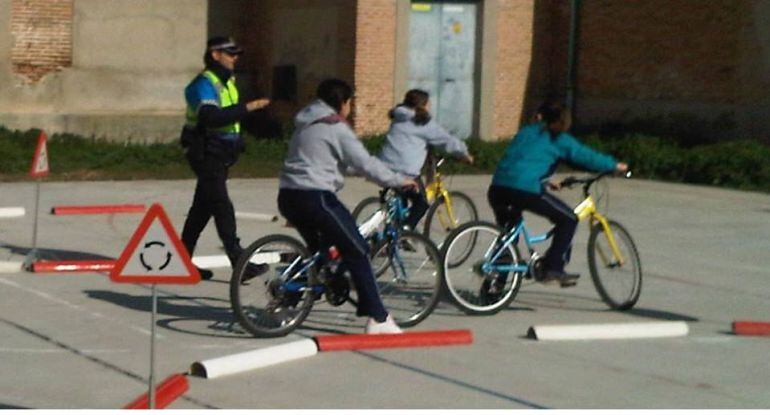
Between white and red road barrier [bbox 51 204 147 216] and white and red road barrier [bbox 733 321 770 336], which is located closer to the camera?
white and red road barrier [bbox 733 321 770 336]

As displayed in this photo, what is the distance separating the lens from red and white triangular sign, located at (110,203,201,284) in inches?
338

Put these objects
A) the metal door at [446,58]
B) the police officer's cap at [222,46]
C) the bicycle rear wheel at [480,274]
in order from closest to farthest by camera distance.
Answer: the bicycle rear wheel at [480,274] < the police officer's cap at [222,46] < the metal door at [446,58]

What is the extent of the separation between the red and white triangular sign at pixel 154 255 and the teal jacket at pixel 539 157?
4.25 meters

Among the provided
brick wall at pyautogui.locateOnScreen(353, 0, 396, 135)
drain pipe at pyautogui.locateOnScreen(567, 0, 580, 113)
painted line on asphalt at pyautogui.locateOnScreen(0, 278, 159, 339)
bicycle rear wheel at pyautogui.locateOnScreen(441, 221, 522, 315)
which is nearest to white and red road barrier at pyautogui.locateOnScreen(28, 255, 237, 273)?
painted line on asphalt at pyautogui.locateOnScreen(0, 278, 159, 339)

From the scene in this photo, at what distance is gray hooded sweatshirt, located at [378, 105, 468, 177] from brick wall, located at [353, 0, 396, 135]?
13.3 metres

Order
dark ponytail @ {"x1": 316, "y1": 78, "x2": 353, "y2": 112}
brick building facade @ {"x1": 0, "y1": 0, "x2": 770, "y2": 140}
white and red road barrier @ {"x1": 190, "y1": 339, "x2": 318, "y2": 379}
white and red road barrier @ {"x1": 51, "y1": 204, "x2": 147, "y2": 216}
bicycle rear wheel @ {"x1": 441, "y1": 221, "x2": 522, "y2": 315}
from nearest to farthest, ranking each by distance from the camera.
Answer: white and red road barrier @ {"x1": 190, "y1": 339, "x2": 318, "y2": 379} < dark ponytail @ {"x1": 316, "y1": 78, "x2": 353, "y2": 112} < bicycle rear wheel @ {"x1": 441, "y1": 221, "x2": 522, "y2": 315} < white and red road barrier @ {"x1": 51, "y1": 204, "x2": 147, "y2": 216} < brick building facade @ {"x1": 0, "y1": 0, "x2": 770, "y2": 140}

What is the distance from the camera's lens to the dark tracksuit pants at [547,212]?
12359 millimetres

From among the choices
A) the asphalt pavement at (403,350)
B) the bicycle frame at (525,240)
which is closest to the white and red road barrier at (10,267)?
the asphalt pavement at (403,350)

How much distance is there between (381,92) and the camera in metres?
28.3

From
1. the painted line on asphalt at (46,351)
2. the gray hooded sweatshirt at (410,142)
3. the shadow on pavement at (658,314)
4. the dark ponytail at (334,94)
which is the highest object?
the dark ponytail at (334,94)

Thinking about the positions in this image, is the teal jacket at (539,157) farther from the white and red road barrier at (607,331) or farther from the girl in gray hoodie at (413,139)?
the girl in gray hoodie at (413,139)

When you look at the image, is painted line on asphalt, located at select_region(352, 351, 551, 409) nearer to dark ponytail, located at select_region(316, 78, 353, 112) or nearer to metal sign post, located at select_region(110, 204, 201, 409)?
dark ponytail, located at select_region(316, 78, 353, 112)

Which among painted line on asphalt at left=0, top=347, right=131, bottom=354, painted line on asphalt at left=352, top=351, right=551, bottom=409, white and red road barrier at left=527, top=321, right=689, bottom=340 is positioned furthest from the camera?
white and red road barrier at left=527, top=321, right=689, bottom=340

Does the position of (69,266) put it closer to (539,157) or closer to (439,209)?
(439,209)
